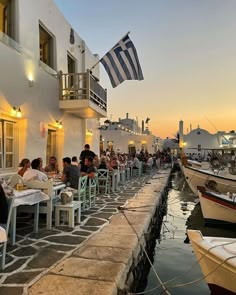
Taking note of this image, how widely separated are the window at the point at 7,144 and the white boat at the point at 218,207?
553cm

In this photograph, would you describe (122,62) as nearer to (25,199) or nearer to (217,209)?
(217,209)

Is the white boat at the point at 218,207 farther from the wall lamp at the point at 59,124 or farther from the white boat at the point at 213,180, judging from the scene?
the wall lamp at the point at 59,124

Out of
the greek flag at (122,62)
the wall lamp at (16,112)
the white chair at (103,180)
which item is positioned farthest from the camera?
the greek flag at (122,62)

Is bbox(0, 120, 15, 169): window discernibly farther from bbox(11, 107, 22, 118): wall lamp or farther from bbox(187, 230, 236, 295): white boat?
bbox(187, 230, 236, 295): white boat

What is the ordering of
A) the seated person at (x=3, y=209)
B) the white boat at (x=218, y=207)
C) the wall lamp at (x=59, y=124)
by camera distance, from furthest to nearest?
the wall lamp at (x=59, y=124), the white boat at (x=218, y=207), the seated person at (x=3, y=209)

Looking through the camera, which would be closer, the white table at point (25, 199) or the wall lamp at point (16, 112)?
the white table at point (25, 199)

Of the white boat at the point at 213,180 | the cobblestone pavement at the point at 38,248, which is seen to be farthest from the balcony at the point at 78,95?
the cobblestone pavement at the point at 38,248

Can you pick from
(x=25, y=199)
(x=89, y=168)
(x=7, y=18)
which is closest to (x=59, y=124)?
(x=89, y=168)

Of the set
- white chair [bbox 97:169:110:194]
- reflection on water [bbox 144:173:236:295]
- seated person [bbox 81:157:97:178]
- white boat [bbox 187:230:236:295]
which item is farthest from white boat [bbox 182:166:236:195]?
white boat [bbox 187:230:236:295]

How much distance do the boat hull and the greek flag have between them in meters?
5.19

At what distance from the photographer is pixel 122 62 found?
11125mm

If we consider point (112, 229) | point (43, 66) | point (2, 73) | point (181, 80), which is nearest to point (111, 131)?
point (181, 80)

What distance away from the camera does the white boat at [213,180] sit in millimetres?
11228

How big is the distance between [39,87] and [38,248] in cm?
653
